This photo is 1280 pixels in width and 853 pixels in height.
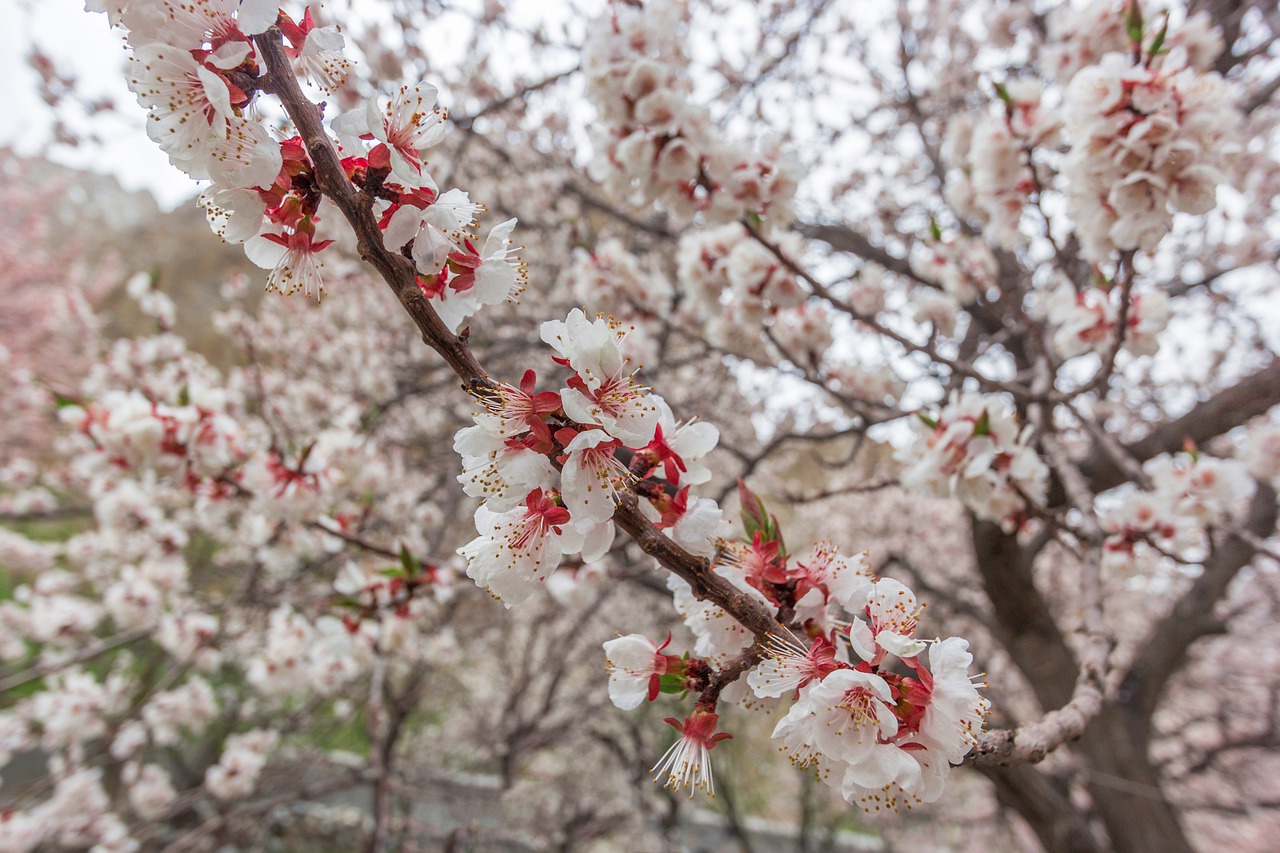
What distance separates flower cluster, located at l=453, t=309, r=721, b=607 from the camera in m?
0.68

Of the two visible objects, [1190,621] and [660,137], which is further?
[1190,621]

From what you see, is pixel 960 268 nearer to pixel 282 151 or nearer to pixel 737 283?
pixel 737 283

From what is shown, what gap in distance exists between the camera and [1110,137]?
1347 mm

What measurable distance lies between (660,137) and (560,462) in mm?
1355

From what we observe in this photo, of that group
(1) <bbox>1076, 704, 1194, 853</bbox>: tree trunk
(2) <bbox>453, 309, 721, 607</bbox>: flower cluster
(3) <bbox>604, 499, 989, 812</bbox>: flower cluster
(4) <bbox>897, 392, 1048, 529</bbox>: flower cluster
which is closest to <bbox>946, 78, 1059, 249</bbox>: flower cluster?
(4) <bbox>897, 392, 1048, 529</bbox>: flower cluster

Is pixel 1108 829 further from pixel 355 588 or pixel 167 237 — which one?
pixel 167 237

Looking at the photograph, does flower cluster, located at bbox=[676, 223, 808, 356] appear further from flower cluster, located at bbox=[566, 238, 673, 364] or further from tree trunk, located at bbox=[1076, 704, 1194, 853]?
tree trunk, located at bbox=[1076, 704, 1194, 853]

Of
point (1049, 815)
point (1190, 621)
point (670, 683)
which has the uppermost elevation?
point (670, 683)

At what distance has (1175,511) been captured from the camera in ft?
5.89

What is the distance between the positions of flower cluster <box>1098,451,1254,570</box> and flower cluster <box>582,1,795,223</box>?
135 cm

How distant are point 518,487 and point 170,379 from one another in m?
2.91

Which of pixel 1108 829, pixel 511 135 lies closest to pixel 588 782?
pixel 1108 829

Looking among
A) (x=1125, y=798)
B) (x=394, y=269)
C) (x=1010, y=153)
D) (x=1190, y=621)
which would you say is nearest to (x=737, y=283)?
(x=1010, y=153)

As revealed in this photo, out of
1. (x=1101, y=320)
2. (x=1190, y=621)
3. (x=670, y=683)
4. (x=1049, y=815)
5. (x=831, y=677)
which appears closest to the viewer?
(x=831, y=677)
